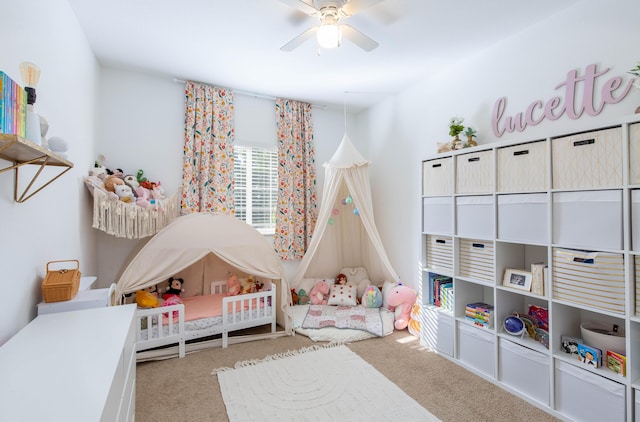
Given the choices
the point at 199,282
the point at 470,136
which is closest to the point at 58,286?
the point at 199,282

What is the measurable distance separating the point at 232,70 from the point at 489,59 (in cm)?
260

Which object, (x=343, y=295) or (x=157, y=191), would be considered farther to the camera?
(x=343, y=295)

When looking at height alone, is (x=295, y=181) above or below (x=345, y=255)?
above

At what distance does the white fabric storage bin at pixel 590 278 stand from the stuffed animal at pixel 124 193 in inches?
142

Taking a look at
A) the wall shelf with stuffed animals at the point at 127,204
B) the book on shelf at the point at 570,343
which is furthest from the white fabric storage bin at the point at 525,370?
the wall shelf with stuffed animals at the point at 127,204

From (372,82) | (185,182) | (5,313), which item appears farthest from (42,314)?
(372,82)

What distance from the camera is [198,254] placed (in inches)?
114

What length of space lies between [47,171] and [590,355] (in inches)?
138

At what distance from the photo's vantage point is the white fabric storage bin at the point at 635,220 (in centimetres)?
170

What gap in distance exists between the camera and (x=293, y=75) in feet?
11.3

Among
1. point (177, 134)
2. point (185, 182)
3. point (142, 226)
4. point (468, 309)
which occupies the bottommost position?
point (468, 309)

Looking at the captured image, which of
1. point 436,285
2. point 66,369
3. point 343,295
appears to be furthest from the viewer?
point 343,295

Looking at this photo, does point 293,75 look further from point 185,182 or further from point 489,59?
point 489,59

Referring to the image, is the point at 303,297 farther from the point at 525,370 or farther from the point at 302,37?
the point at 302,37
